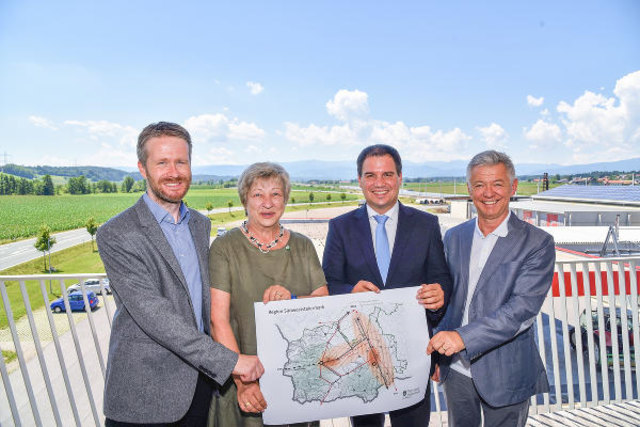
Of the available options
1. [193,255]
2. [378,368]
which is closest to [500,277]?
[378,368]

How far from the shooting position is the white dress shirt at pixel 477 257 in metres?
1.90

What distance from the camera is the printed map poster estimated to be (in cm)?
160

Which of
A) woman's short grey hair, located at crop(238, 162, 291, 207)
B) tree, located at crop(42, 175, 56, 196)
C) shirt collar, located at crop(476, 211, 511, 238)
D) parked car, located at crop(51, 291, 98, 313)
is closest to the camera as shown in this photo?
woman's short grey hair, located at crop(238, 162, 291, 207)

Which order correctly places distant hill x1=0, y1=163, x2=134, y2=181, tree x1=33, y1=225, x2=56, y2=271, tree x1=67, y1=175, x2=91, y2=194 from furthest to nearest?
1. tree x1=67, y1=175, x2=91, y2=194
2. distant hill x1=0, y1=163, x2=134, y2=181
3. tree x1=33, y1=225, x2=56, y2=271

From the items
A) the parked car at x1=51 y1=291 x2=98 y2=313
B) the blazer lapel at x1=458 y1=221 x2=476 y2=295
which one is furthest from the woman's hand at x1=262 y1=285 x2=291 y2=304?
the parked car at x1=51 y1=291 x2=98 y2=313

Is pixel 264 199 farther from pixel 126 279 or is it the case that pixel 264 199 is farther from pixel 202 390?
pixel 202 390

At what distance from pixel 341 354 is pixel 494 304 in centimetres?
82

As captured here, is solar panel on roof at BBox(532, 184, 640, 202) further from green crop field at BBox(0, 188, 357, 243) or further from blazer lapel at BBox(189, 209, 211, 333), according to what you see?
blazer lapel at BBox(189, 209, 211, 333)

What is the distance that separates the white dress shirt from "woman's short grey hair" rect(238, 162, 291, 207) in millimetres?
1097

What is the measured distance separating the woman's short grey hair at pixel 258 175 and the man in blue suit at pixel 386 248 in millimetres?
433

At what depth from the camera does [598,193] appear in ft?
98.5

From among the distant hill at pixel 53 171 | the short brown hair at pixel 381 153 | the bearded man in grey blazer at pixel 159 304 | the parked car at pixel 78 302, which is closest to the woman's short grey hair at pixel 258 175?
the bearded man in grey blazer at pixel 159 304

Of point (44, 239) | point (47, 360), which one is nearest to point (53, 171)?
point (44, 239)

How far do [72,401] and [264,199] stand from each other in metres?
2.31
